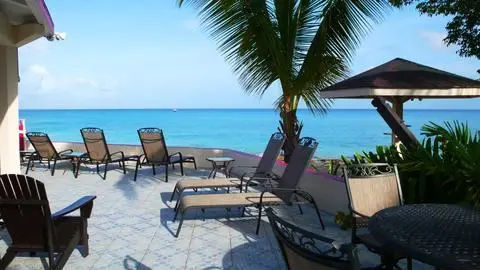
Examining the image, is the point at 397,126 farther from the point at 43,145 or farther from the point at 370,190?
the point at 43,145

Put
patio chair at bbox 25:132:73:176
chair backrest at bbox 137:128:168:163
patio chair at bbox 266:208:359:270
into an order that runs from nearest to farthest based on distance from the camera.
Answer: patio chair at bbox 266:208:359:270 < chair backrest at bbox 137:128:168:163 < patio chair at bbox 25:132:73:176

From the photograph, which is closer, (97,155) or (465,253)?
(465,253)

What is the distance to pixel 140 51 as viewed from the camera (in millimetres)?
25469

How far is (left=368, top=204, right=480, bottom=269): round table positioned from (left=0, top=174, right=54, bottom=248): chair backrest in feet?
7.65

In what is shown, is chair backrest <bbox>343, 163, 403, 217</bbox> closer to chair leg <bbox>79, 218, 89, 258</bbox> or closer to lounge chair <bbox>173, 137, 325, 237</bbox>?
lounge chair <bbox>173, 137, 325, 237</bbox>

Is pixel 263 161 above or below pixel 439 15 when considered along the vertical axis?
below

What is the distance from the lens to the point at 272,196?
5172mm

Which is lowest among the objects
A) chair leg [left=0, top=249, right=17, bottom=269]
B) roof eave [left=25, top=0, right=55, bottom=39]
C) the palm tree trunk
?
chair leg [left=0, top=249, right=17, bottom=269]

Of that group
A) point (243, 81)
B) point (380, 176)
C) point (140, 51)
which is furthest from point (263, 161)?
point (140, 51)

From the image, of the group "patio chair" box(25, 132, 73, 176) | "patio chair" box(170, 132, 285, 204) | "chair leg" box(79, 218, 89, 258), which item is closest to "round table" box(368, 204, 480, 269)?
"chair leg" box(79, 218, 89, 258)

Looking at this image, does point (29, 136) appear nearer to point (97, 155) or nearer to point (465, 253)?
point (97, 155)

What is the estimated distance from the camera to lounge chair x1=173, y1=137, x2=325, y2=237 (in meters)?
4.86

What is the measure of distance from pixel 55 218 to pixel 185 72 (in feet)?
84.7

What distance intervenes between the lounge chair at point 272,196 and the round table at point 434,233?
216 centimetres
